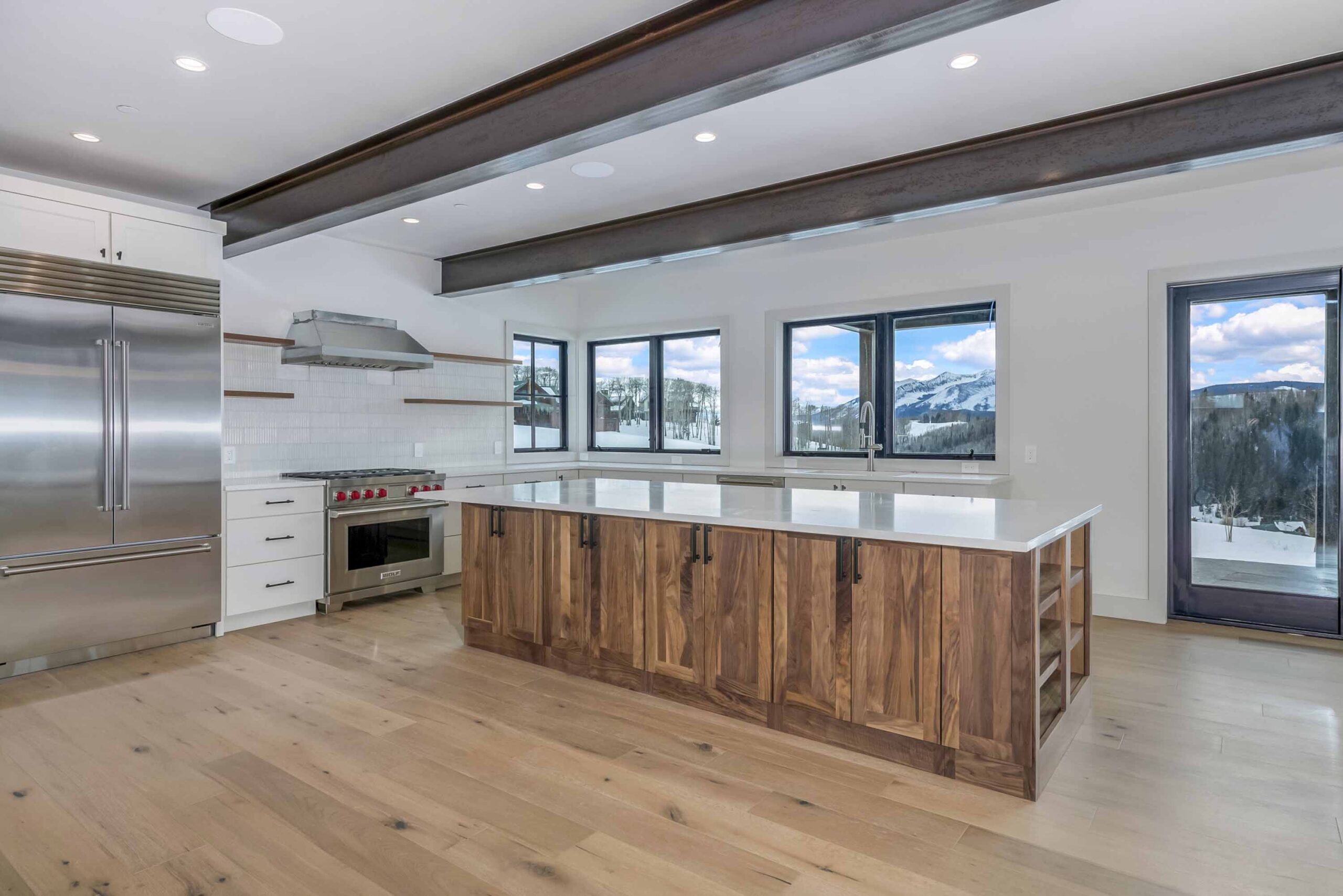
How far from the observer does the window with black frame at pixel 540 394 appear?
7086 mm

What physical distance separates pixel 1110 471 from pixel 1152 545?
0.51 meters

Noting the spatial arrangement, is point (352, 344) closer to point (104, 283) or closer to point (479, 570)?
point (104, 283)

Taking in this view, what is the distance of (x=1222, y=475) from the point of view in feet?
14.9

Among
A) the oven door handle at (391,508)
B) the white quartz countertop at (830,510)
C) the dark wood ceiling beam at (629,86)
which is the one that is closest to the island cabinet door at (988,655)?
the white quartz countertop at (830,510)

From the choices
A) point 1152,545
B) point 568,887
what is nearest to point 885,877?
point 568,887

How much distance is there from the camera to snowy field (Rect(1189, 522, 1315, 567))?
4328 millimetres

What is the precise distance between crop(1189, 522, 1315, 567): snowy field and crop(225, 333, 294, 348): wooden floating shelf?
601cm

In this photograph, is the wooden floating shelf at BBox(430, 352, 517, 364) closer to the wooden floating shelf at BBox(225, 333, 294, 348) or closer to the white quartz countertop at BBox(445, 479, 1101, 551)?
the wooden floating shelf at BBox(225, 333, 294, 348)

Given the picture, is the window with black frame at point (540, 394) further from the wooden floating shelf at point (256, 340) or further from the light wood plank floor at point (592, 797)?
the light wood plank floor at point (592, 797)

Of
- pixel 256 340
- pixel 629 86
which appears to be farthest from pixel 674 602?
pixel 256 340

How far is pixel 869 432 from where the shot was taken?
19.1 feet

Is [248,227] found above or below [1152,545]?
above

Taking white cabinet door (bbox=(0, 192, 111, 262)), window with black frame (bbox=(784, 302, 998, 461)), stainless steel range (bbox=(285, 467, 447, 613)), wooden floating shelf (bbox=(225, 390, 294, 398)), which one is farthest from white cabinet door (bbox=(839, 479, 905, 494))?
white cabinet door (bbox=(0, 192, 111, 262))

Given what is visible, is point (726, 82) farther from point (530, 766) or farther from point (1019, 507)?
point (530, 766)
